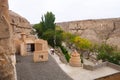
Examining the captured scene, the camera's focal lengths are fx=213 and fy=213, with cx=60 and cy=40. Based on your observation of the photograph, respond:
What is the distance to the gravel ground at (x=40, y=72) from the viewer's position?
11.5 meters

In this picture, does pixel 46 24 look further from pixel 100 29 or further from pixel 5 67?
pixel 5 67

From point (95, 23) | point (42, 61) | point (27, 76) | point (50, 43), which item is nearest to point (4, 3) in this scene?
point (27, 76)

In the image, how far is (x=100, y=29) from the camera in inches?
1645

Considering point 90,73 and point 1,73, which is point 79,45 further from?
point 1,73

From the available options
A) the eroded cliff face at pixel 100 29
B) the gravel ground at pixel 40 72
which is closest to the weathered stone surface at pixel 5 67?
the gravel ground at pixel 40 72

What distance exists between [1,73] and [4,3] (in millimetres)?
1283

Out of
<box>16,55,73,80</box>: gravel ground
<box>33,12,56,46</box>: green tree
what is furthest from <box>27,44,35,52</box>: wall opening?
<box>33,12,56,46</box>: green tree

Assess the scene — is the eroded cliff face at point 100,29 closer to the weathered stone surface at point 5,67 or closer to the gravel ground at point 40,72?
the gravel ground at point 40,72

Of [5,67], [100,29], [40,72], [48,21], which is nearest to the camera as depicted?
[5,67]

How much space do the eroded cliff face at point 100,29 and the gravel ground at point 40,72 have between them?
26262mm

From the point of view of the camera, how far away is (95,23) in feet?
138

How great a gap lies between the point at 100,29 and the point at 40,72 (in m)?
30.8

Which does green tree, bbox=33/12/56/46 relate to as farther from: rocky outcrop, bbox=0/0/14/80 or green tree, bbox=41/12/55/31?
rocky outcrop, bbox=0/0/14/80

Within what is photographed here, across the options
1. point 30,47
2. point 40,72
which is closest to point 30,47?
point 30,47
